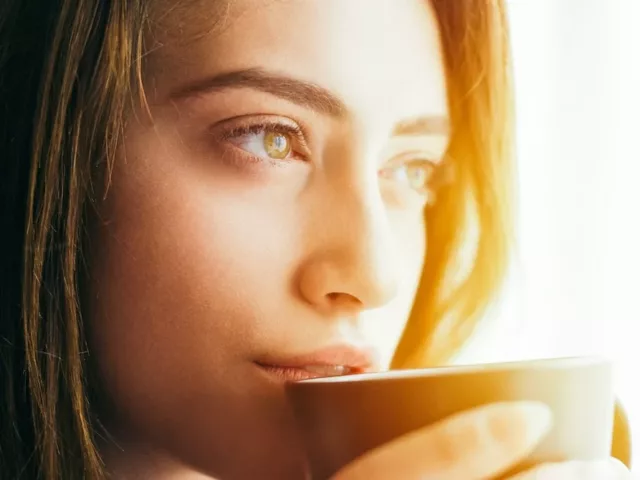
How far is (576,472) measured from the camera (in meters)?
0.37

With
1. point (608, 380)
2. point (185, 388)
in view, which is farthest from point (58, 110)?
point (608, 380)

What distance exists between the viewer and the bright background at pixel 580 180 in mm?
548

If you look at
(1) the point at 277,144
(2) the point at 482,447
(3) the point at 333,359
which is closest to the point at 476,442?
(2) the point at 482,447

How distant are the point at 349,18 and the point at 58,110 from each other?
0.20 meters

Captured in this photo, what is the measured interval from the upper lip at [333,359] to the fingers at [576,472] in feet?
0.48

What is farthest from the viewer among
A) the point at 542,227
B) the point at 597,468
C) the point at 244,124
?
the point at 542,227

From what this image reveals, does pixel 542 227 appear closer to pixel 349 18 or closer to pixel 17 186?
pixel 349 18

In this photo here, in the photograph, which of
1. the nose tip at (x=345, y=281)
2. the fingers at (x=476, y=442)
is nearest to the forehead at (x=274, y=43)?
the nose tip at (x=345, y=281)

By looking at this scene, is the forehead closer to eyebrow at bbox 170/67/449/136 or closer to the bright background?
eyebrow at bbox 170/67/449/136

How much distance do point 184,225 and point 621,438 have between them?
1.01ft

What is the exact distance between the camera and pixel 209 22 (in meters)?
0.47

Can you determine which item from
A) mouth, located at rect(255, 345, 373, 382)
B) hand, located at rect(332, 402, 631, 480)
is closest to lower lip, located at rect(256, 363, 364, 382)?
mouth, located at rect(255, 345, 373, 382)

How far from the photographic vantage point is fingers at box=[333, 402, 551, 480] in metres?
0.36

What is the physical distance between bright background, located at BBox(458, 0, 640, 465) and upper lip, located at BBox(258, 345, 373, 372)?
0.17m
